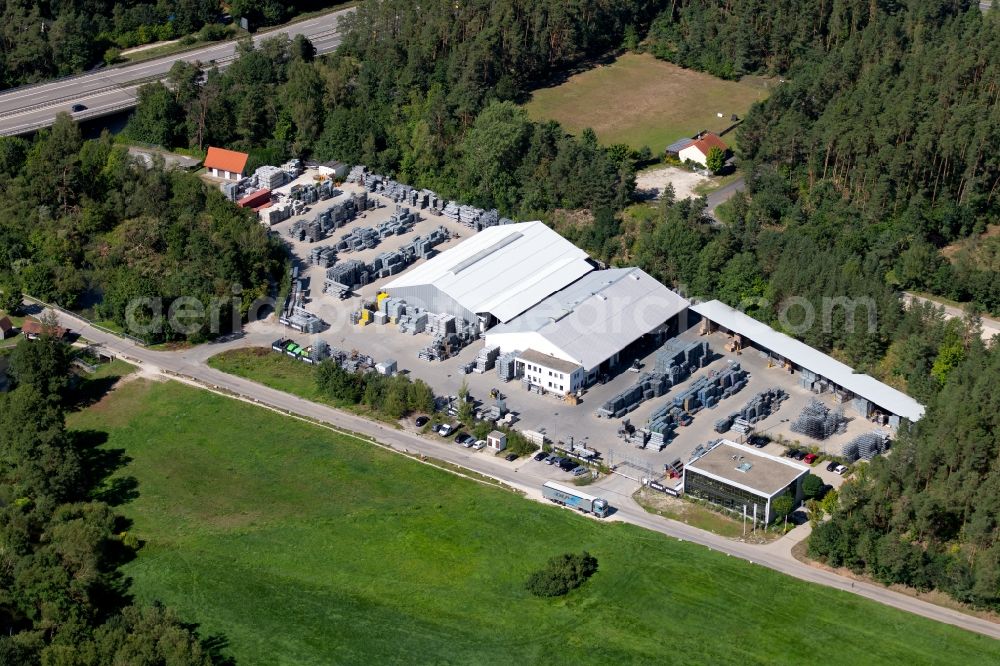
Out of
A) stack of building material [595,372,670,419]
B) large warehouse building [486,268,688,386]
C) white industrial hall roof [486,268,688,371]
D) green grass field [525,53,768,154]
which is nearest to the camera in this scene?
stack of building material [595,372,670,419]

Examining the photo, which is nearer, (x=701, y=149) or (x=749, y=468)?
(x=749, y=468)

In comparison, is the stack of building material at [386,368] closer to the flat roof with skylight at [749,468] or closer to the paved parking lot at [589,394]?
the paved parking lot at [589,394]

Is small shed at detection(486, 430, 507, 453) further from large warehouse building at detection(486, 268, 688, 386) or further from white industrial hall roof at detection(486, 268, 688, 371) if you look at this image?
white industrial hall roof at detection(486, 268, 688, 371)

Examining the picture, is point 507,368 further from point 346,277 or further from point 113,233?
point 113,233

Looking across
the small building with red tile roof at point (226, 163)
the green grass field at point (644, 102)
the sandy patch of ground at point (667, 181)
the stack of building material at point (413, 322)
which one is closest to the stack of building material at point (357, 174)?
the small building with red tile roof at point (226, 163)

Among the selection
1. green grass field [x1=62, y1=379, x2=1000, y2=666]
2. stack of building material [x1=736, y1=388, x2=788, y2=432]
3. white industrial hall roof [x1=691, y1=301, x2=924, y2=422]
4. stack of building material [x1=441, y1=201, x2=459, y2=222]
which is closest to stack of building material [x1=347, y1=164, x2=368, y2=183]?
stack of building material [x1=441, y1=201, x2=459, y2=222]

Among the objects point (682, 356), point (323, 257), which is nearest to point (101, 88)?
point (323, 257)
